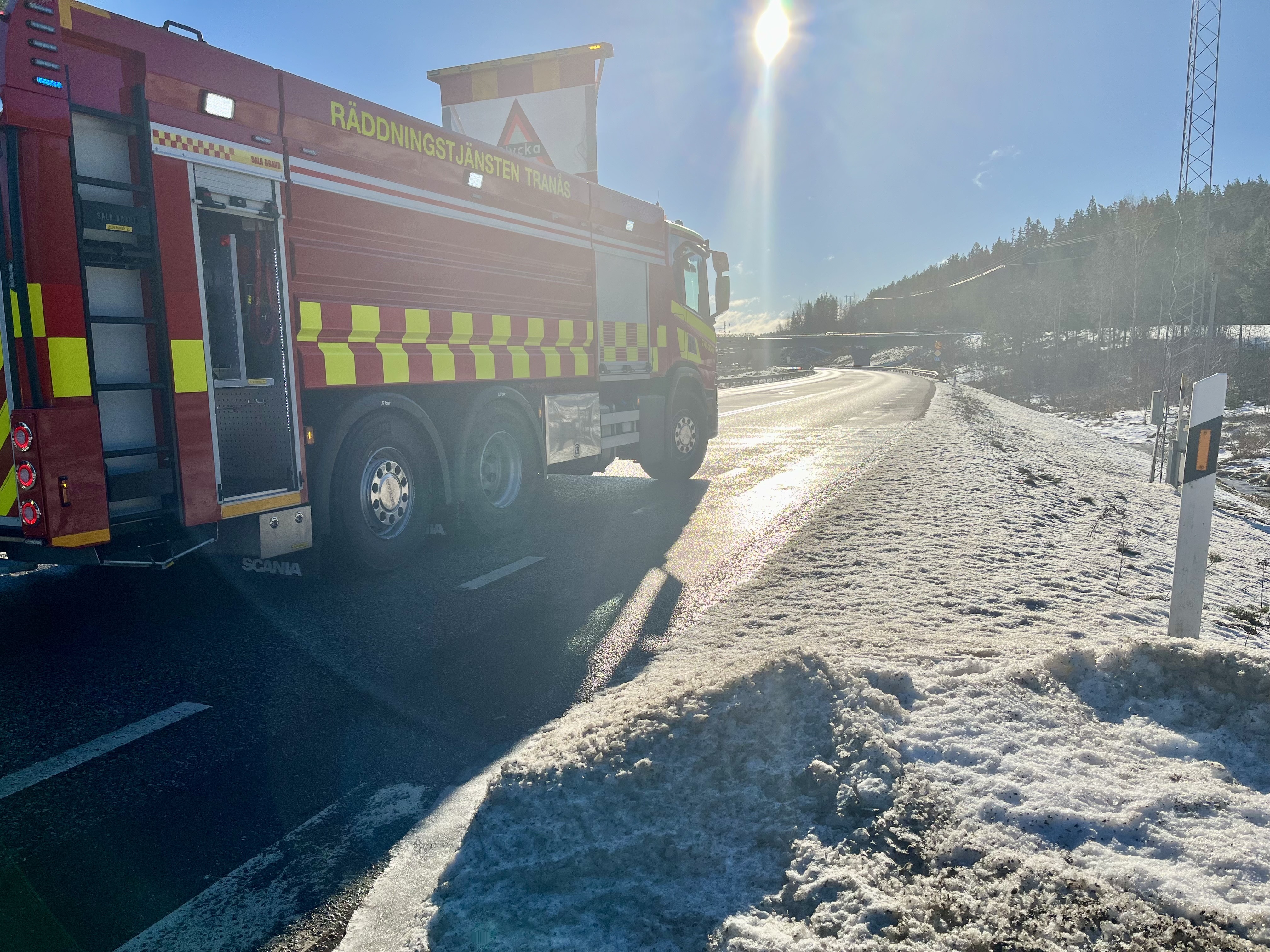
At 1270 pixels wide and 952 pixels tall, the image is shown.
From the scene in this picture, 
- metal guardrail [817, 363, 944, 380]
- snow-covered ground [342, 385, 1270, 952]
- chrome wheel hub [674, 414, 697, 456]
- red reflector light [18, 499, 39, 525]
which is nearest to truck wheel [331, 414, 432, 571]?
red reflector light [18, 499, 39, 525]

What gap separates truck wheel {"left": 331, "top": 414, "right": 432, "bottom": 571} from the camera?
18.6 feet

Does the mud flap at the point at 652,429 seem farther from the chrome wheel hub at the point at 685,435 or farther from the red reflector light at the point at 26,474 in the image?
the red reflector light at the point at 26,474

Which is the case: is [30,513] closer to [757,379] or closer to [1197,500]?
[1197,500]

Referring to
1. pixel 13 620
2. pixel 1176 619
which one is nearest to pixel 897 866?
pixel 1176 619

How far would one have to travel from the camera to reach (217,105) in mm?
4688

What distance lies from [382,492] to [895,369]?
88006mm

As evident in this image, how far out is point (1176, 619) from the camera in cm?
411

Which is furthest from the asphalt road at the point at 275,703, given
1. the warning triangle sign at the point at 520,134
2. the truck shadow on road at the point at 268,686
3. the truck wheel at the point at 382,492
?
the warning triangle sign at the point at 520,134

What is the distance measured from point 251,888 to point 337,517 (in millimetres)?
3402

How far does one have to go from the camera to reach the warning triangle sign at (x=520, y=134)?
1080cm

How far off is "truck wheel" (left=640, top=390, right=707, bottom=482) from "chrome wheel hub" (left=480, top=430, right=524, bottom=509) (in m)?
2.96

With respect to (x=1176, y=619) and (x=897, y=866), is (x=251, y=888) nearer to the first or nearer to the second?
(x=897, y=866)

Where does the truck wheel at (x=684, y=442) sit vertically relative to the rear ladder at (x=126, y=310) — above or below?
below

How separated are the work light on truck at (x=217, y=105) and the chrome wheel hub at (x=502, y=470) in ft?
10.4
